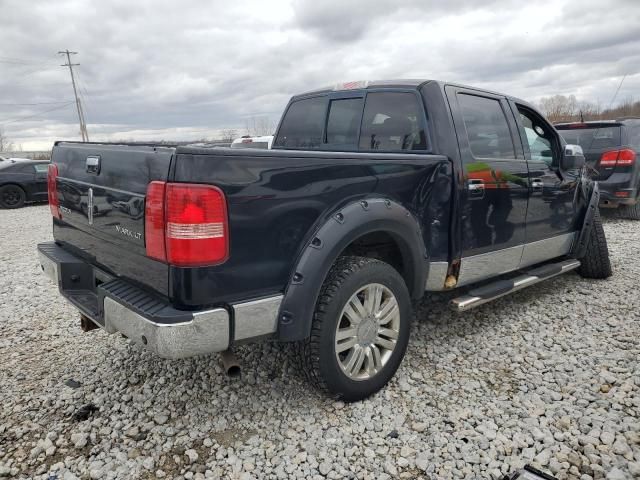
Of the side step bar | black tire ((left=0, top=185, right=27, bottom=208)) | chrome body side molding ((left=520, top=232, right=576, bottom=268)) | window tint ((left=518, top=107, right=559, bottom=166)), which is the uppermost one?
window tint ((left=518, top=107, right=559, bottom=166))

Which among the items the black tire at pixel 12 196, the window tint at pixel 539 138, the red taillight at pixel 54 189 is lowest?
the black tire at pixel 12 196

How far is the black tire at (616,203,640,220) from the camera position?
26.8 feet

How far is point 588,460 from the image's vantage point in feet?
7.46

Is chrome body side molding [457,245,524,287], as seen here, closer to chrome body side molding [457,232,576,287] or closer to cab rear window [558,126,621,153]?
chrome body side molding [457,232,576,287]

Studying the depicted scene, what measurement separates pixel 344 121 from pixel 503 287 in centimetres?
171

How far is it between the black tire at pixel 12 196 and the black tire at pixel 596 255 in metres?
13.8

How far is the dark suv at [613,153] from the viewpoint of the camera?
294 inches

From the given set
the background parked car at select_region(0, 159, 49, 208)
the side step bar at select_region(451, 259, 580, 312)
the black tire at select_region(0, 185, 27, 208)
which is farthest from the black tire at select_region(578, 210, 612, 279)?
the black tire at select_region(0, 185, 27, 208)

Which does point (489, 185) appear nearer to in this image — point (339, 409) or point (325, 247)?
point (325, 247)

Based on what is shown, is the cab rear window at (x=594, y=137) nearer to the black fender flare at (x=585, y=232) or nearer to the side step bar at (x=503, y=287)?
the black fender flare at (x=585, y=232)

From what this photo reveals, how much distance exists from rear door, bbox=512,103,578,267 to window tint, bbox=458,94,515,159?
0.83 feet

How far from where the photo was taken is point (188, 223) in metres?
1.99

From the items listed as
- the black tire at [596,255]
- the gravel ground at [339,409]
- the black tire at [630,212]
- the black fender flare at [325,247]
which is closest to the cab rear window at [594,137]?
the black tire at [630,212]

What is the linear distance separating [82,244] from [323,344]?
5.09ft
